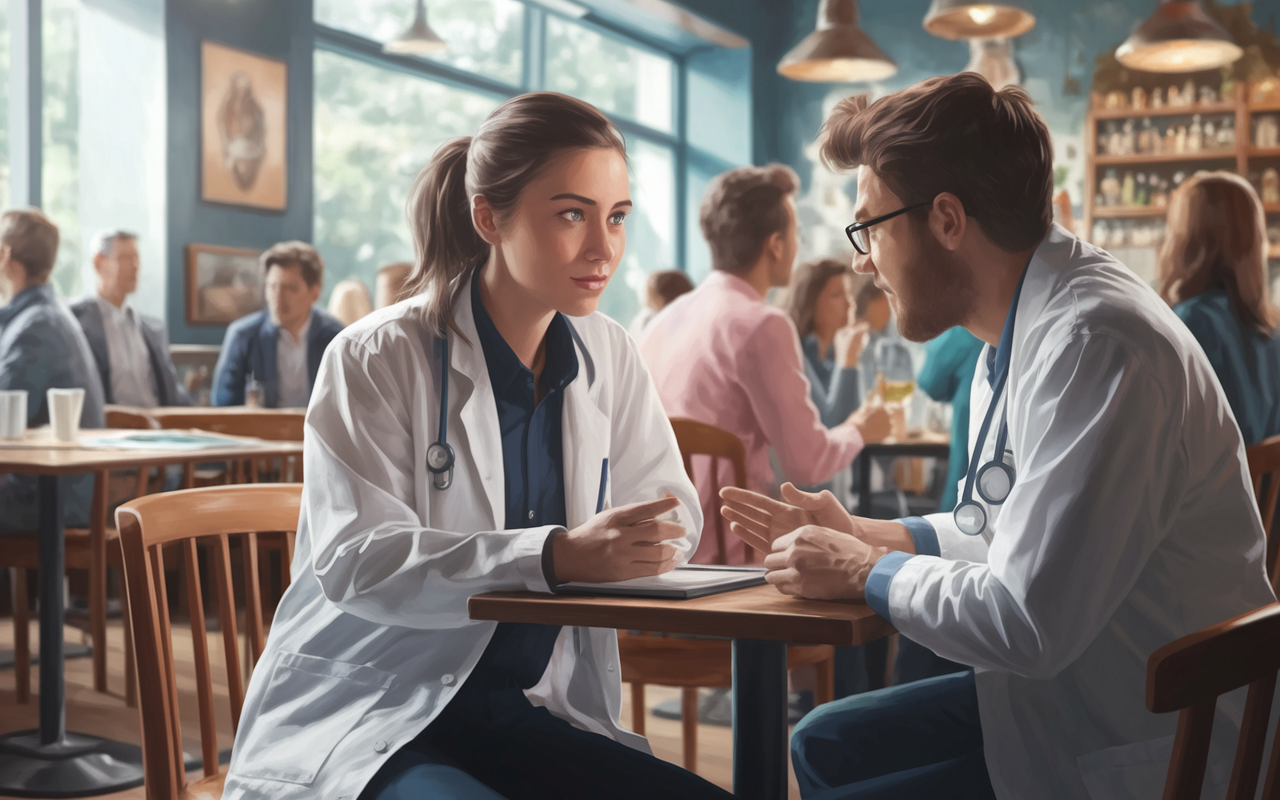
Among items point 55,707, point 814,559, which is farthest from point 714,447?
point 55,707

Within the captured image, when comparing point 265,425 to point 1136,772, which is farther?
point 265,425

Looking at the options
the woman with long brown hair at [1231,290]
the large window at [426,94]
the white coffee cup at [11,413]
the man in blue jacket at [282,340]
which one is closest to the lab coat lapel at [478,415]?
the woman with long brown hair at [1231,290]

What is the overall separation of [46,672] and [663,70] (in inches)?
324

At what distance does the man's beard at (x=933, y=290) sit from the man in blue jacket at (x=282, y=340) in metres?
4.33

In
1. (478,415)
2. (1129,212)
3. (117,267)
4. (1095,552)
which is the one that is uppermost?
(1129,212)

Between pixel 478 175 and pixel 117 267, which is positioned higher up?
pixel 117 267

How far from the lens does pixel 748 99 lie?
10047mm

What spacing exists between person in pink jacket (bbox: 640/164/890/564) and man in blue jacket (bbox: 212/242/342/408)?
9.01ft

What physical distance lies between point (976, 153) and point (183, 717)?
299 centimetres

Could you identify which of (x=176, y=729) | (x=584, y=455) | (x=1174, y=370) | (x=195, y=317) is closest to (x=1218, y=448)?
(x=1174, y=370)

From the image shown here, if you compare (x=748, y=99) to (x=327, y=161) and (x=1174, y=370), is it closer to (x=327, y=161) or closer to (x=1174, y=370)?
(x=327, y=161)

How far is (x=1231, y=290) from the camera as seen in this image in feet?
9.89

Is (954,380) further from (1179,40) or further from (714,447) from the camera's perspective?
(1179,40)

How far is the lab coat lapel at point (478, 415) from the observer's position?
4.72 feet
